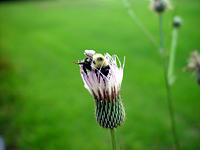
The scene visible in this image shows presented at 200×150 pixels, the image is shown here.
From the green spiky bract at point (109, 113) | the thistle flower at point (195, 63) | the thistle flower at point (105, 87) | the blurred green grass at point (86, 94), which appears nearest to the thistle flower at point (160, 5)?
the thistle flower at point (195, 63)

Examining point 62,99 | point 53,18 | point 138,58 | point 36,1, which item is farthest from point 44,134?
point 36,1

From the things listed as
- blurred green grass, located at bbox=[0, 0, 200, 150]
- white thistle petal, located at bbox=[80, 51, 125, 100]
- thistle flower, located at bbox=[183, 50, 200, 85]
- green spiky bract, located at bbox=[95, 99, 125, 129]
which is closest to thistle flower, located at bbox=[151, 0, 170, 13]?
thistle flower, located at bbox=[183, 50, 200, 85]

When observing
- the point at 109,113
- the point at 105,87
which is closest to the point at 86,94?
the point at 109,113

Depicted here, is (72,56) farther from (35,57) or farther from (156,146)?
(156,146)

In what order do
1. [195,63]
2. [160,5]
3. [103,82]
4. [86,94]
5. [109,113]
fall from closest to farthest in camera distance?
[103,82], [109,113], [195,63], [160,5], [86,94]

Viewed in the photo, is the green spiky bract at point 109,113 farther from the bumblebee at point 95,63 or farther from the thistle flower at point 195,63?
the thistle flower at point 195,63

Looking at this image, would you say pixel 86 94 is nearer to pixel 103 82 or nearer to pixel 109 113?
pixel 109 113
